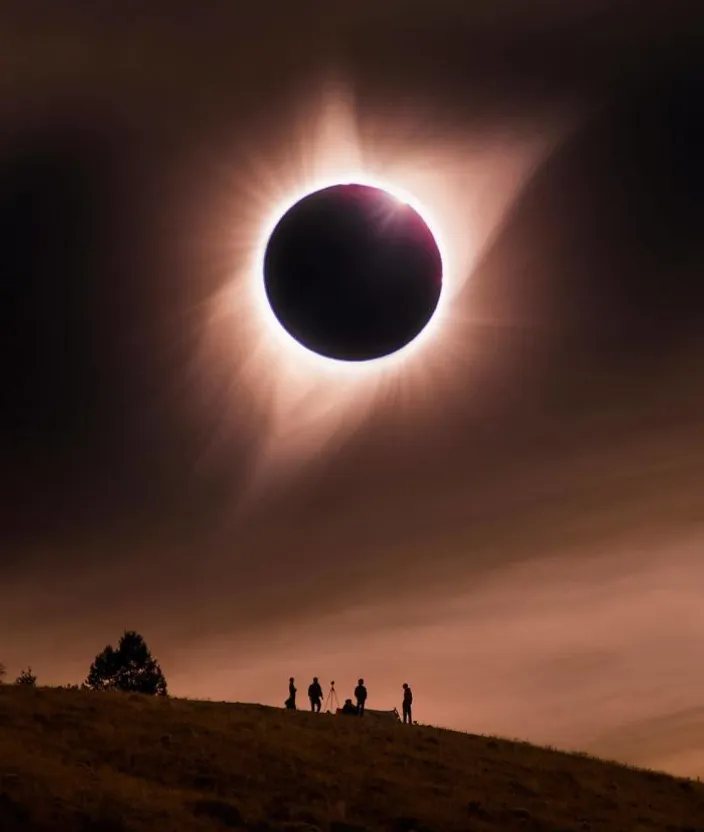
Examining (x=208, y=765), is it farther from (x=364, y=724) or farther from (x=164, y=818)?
(x=364, y=724)

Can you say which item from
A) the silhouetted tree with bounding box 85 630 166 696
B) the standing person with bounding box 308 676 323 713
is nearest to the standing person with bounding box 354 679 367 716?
the standing person with bounding box 308 676 323 713

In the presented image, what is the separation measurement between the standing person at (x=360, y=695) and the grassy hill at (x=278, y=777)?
6.91ft

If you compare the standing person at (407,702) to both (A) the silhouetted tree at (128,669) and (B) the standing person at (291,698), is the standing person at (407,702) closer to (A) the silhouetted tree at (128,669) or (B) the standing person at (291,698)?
(B) the standing person at (291,698)

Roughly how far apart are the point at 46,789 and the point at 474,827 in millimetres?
11475

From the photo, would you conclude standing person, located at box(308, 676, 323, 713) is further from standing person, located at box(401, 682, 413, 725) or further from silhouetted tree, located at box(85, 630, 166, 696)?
silhouetted tree, located at box(85, 630, 166, 696)

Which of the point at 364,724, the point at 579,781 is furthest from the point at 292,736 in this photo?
the point at 579,781

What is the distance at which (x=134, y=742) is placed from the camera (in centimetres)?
3056

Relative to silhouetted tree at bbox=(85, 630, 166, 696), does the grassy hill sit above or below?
below

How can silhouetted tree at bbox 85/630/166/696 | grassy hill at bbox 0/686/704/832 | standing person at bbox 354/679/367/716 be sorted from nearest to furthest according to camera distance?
1. grassy hill at bbox 0/686/704/832
2. standing person at bbox 354/679/367/716
3. silhouetted tree at bbox 85/630/166/696

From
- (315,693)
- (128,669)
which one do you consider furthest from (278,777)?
(128,669)

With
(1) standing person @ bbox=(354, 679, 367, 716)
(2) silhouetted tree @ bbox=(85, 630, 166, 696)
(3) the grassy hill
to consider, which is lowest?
(3) the grassy hill

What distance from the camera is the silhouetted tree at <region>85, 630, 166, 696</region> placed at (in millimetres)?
84625

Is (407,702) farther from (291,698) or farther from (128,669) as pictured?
(128,669)

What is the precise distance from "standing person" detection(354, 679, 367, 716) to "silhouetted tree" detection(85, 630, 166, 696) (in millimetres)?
45104
